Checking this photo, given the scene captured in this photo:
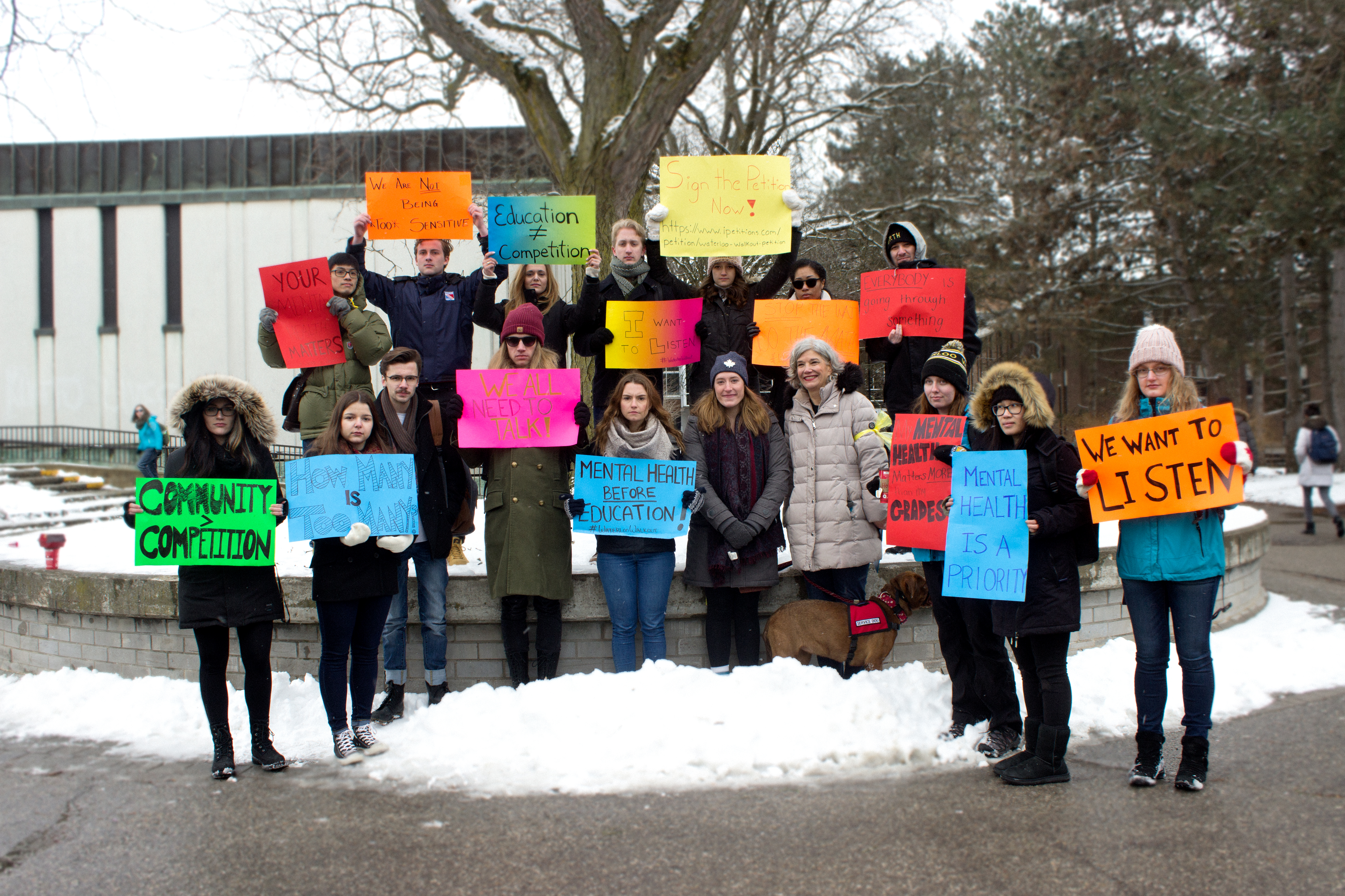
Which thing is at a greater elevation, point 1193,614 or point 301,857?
point 1193,614

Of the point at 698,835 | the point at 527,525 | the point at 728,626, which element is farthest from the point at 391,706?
the point at 698,835

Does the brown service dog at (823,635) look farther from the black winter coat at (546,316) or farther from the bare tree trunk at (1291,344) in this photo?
the bare tree trunk at (1291,344)

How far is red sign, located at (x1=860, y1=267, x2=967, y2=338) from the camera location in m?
5.98

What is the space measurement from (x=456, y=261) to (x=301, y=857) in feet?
72.6

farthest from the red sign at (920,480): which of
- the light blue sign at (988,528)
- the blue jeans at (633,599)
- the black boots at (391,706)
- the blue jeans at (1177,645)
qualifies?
the black boots at (391,706)

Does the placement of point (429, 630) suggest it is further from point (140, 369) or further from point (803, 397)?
point (140, 369)

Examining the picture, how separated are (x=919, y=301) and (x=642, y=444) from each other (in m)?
2.03

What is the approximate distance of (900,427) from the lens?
16.6 ft

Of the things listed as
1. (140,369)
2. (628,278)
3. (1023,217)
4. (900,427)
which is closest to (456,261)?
(140,369)

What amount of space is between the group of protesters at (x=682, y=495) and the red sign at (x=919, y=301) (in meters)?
0.08

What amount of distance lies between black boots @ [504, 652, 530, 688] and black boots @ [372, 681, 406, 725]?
60cm

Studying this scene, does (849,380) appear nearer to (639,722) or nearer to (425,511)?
(639,722)

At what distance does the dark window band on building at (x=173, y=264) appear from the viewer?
93.5 feet

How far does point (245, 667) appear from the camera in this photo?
4695 millimetres
